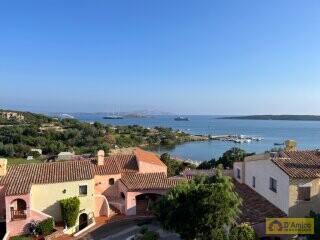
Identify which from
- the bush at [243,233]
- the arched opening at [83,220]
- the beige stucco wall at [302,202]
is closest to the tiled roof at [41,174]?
the arched opening at [83,220]

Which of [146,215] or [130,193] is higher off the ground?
[130,193]

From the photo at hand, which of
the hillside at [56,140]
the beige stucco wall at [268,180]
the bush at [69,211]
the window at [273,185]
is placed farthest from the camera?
the hillside at [56,140]

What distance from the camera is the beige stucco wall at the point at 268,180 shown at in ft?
56.8

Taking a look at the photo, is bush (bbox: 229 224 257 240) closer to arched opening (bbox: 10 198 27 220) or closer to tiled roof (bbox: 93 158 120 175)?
tiled roof (bbox: 93 158 120 175)

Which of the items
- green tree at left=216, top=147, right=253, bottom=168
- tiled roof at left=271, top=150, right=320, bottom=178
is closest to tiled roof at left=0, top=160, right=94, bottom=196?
tiled roof at left=271, top=150, right=320, bottom=178

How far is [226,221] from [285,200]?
15.1 ft

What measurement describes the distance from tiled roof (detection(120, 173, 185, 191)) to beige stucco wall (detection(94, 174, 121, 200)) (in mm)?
955

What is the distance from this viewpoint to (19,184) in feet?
68.5

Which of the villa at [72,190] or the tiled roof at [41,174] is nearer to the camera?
the villa at [72,190]

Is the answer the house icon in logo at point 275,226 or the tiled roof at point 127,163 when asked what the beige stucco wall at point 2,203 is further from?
the house icon in logo at point 275,226

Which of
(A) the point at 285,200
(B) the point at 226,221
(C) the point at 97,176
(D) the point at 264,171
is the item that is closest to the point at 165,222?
(B) the point at 226,221

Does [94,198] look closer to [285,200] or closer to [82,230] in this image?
[82,230]

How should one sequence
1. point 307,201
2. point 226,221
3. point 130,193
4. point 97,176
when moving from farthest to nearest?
point 97,176
point 130,193
point 307,201
point 226,221

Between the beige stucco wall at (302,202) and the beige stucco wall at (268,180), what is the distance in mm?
241
